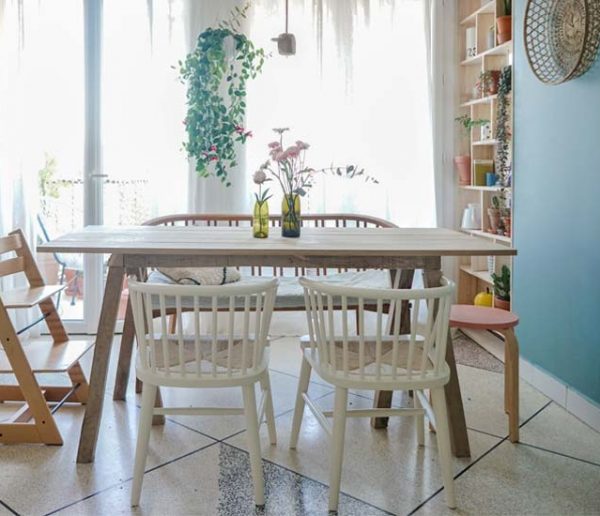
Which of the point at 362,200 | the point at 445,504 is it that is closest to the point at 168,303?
the point at 445,504

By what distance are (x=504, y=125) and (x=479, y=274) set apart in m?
0.93

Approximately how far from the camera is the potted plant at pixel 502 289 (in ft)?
10.8

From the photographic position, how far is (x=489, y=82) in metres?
3.52

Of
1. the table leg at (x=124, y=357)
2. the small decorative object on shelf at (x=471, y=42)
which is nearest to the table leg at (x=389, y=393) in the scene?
the table leg at (x=124, y=357)

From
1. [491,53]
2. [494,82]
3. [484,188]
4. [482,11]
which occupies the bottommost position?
[484,188]

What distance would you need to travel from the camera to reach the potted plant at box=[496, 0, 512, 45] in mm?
3258

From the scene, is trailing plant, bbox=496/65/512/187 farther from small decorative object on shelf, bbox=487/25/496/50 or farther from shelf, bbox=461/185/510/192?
small decorative object on shelf, bbox=487/25/496/50

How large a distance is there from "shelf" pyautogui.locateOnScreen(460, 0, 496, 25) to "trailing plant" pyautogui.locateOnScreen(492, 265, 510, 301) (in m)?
1.54

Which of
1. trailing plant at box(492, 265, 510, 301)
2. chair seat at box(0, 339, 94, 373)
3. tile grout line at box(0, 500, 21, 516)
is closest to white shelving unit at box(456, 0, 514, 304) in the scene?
trailing plant at box(492, 265, 510, 301)

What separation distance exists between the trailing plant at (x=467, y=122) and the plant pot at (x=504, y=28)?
1.66 ft

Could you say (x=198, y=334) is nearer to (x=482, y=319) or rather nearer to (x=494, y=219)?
(x=482, y=319)

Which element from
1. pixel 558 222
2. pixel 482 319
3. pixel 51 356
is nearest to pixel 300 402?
pixel 482 319

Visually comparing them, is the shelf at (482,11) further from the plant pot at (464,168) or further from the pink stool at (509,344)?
the pink stool at (509,344)

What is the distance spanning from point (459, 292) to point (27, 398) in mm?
2797
